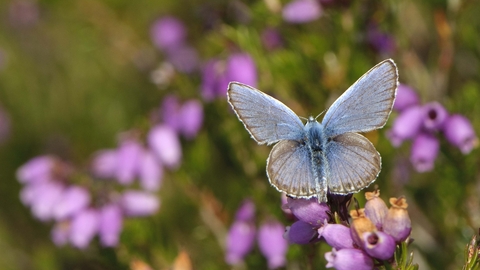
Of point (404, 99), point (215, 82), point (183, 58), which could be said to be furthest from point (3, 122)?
point (404, 99)

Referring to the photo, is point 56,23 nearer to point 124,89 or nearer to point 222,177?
point 124,89

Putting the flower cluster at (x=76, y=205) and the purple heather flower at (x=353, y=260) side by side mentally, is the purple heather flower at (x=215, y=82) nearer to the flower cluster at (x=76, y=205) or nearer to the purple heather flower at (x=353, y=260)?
the flower cluster at (x=76, y=205)

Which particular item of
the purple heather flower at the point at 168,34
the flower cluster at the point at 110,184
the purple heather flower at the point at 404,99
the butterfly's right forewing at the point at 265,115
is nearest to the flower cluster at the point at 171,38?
the purple heather flower at the point at 168,34

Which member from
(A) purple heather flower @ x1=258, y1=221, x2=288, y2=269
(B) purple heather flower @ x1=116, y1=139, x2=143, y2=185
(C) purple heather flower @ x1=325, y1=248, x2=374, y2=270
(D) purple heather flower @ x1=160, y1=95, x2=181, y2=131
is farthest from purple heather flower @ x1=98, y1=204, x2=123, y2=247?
(C) purple heather flower @ x1=325, y1=248, x2=374, y2=270

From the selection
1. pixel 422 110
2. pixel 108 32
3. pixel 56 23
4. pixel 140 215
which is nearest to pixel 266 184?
pixel 140 215

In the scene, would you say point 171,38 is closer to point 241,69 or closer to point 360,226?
point 241,69

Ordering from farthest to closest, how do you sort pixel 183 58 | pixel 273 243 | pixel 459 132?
pixel 183 58 < pixel 273 243 < pixel 459 132

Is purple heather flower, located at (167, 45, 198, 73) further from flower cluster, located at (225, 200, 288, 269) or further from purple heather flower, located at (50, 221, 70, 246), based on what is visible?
purple heather flower, located at (50, 221, 70, 246)

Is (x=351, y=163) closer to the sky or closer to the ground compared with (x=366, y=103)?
closer to the ground
